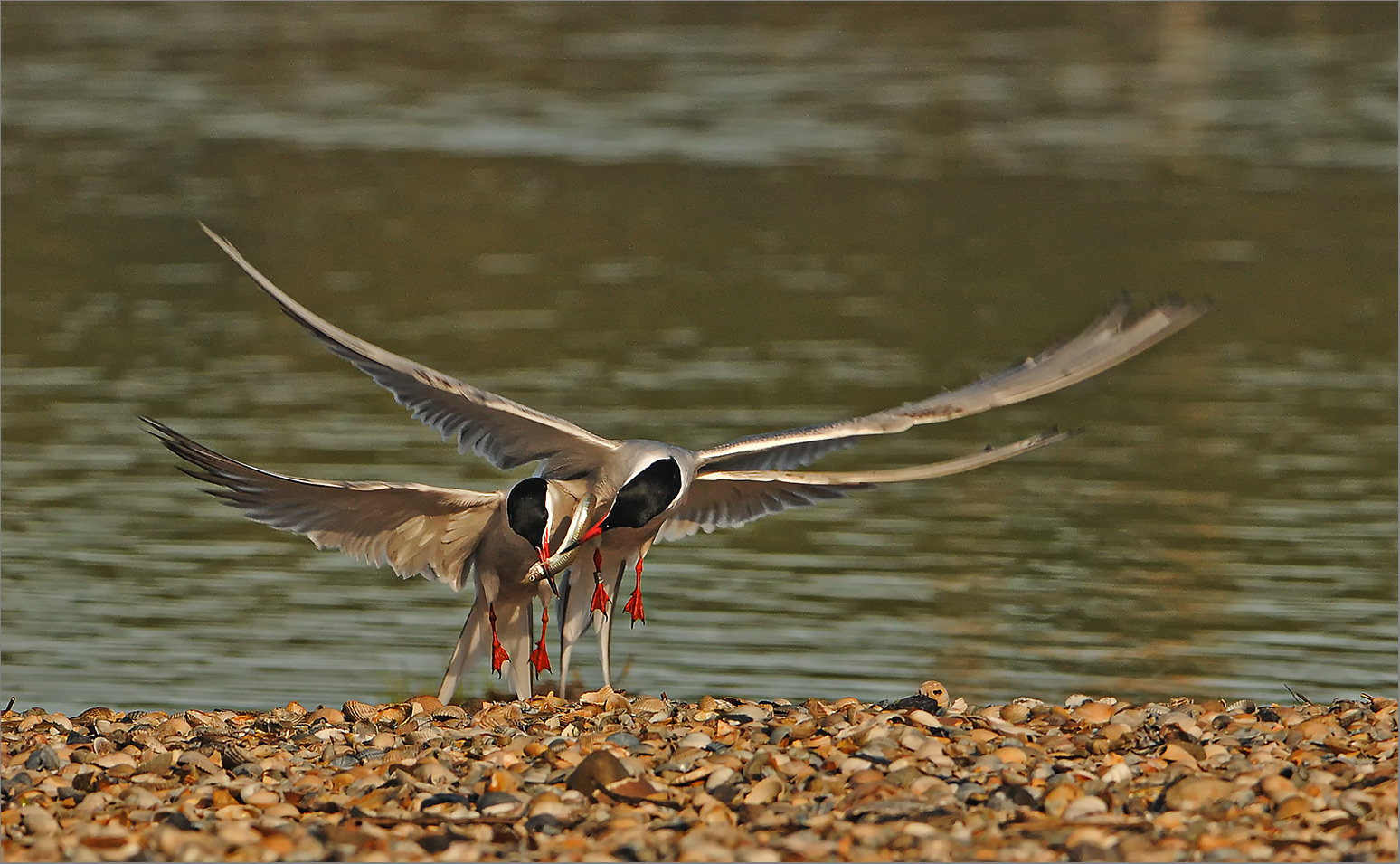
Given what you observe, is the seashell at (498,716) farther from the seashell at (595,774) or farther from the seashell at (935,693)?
the seashell at (935,693)

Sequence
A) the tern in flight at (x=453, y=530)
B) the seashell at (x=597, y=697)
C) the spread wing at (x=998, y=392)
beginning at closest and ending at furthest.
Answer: the tern in flight at (x=453, y=530) < the seashell at (x=597, y=697) < the spread wing at (x=998, y=392)

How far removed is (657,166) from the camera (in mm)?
24125

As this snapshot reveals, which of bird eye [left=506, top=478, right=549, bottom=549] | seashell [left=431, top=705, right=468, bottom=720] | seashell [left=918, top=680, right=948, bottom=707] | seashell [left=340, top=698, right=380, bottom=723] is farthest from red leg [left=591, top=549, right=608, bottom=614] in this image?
seashell [left=918, top=680, right=948, bottom=707]

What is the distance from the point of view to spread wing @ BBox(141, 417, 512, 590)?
8156mm

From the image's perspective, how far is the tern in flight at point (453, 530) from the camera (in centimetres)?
825

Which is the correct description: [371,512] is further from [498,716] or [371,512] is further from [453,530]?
[498,716]

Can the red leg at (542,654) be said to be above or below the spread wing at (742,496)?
below

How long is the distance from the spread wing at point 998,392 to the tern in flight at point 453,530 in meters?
0.84

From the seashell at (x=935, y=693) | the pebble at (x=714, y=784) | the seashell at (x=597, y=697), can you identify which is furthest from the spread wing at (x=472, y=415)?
the seashell at (x=935, y=693)

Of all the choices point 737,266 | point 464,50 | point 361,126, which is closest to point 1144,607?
point 737,266

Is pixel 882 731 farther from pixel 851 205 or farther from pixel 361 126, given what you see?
pixel 361 126

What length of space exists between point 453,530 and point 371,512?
A: 1.27 ft

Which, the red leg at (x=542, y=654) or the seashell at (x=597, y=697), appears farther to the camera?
the red leg at (x=542, y=654)

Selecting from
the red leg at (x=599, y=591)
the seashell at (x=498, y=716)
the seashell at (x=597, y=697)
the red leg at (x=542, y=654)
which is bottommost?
the seashell at (x=498, y=716)
